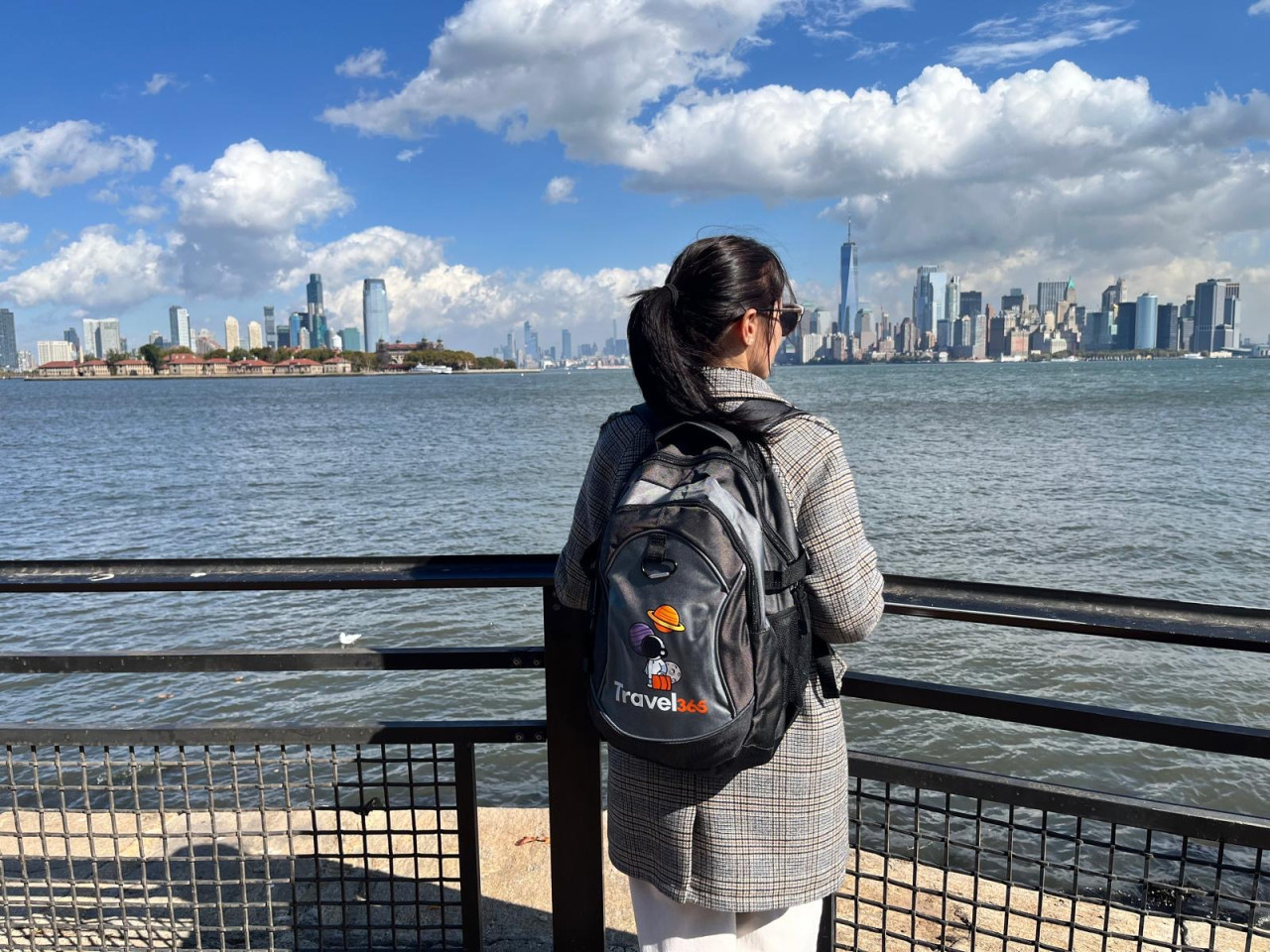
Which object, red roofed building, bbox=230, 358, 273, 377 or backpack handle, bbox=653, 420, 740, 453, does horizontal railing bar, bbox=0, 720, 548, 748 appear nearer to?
backpack handle, bbox=653, 420, 740, 453

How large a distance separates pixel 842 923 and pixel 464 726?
3.50 feet

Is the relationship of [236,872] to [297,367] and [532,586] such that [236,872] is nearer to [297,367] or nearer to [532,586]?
[532,586]

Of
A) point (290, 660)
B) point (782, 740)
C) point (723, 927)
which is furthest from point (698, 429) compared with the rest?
point (290, 660)

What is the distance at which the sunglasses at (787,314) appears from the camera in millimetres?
1875

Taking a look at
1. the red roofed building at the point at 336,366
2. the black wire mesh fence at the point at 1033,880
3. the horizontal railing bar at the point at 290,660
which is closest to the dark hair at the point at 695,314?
the horizontal railing bar at the point at 290,660

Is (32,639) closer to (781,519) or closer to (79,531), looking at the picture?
(79,531)

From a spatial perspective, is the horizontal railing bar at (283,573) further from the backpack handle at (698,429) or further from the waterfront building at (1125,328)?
the waterfront building at (1125,328)

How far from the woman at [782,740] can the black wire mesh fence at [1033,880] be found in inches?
18.9

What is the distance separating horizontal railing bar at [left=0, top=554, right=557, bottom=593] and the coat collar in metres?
0.75

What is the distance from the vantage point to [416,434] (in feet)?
157

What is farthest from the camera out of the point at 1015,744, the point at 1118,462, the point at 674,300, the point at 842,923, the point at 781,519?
the point at 1118,462

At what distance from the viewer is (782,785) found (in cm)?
180

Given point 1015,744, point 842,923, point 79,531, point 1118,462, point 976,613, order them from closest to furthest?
1. point 976,613
2. point 842,923
3. point 1015,744
4. point 79,531
5. point 1118,462

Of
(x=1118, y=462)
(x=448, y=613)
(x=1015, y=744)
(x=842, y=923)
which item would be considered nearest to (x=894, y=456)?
(x=1118, y=462)
